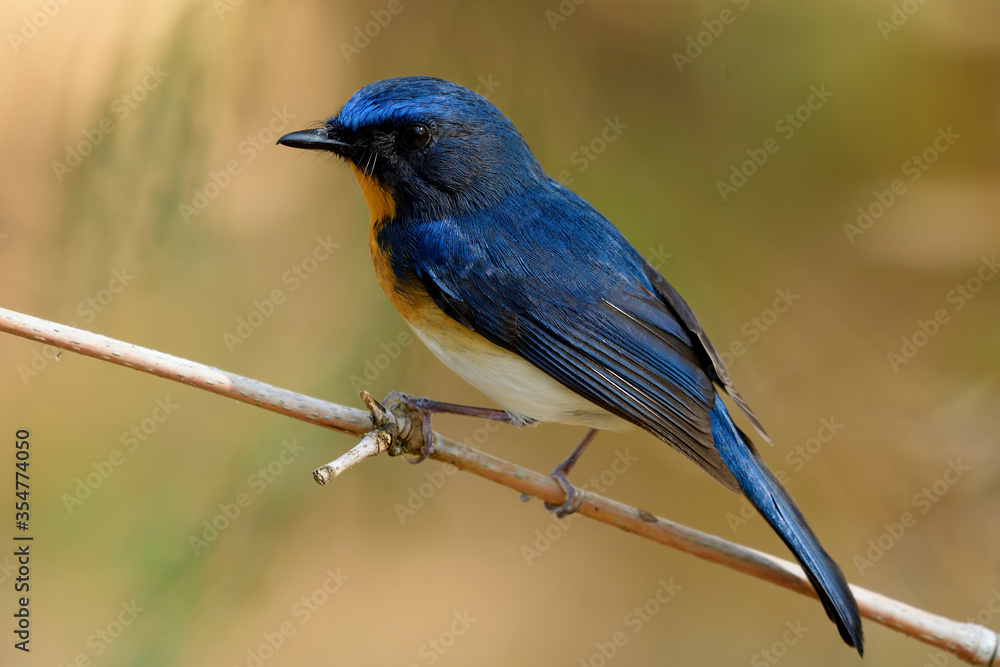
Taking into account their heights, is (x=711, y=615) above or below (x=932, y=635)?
below

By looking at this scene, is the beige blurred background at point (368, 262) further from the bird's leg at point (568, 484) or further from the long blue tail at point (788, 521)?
the long blue tail at point (788, 521)

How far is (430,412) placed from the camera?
2770 millimetres

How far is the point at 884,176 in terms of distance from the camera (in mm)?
3129

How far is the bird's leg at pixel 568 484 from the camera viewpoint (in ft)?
9.66

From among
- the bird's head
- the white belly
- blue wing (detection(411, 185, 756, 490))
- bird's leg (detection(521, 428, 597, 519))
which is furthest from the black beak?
bird's leg (detection(521, 428, 597, 519))

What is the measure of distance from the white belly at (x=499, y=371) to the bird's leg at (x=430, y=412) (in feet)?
0.40

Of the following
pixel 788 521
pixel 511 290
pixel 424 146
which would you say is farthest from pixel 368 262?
pixel 788 521

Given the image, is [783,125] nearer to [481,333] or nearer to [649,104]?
[649,104]

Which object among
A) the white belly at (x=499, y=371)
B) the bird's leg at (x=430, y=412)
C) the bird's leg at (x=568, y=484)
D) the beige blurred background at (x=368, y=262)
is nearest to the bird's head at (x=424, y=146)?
the beige blurred background at (x=368, y=262)

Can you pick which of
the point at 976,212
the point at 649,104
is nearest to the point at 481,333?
the point at 649,104

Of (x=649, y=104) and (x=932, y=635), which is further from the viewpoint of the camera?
(x=649, y=104)

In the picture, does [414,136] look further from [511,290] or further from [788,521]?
[788,521]

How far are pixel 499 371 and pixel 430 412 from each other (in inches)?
9.8

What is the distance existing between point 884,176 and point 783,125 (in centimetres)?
42
